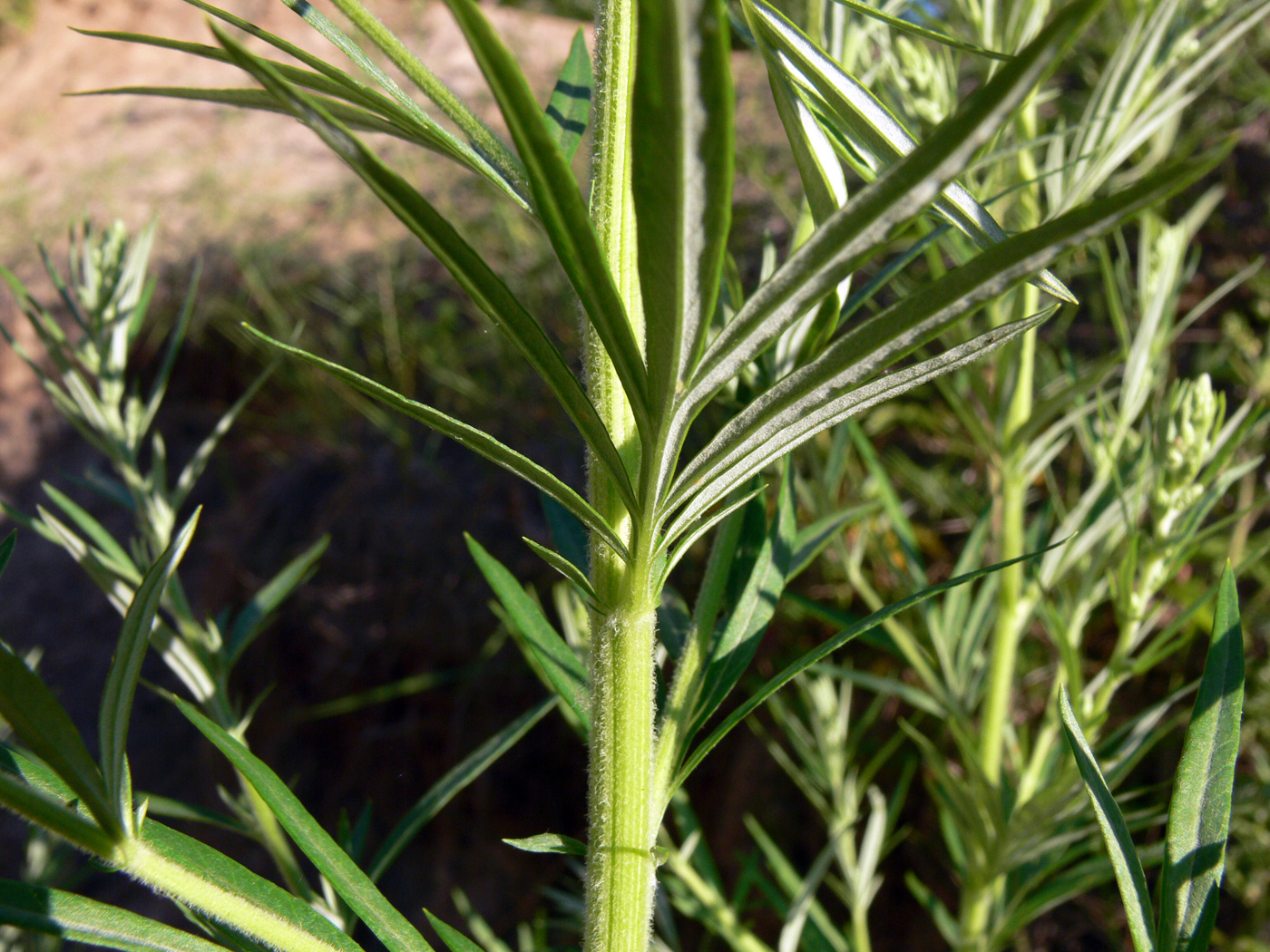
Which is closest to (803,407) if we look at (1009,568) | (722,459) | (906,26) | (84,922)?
(722,459)

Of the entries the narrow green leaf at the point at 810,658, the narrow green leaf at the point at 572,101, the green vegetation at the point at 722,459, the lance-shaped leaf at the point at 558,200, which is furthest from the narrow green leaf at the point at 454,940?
the narrow green leaf at the point at 572,101

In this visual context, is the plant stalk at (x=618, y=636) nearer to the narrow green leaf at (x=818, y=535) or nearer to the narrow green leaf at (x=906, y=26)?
the narrow green leaf at (x=906, y=26)

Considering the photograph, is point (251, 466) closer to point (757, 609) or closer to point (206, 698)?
point (206, 698)

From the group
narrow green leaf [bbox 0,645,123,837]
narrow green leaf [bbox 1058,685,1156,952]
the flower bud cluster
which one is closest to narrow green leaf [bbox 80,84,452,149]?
narrow green leaf [bbox 0,645,123,837]

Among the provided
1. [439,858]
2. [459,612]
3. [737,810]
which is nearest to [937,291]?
[737,810]

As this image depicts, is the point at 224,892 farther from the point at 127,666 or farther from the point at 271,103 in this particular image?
the point at 271,103
